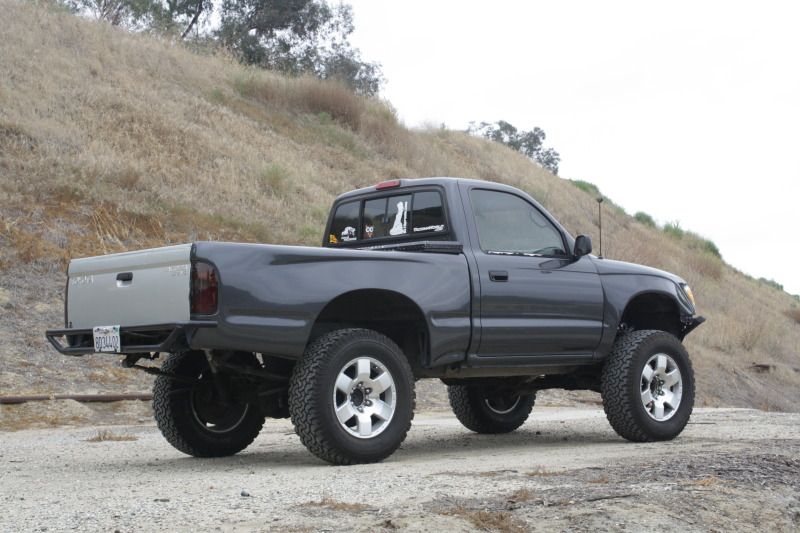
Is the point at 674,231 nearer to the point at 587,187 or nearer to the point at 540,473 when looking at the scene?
the point at 587,187

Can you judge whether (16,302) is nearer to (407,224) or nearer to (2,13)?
(407,224)

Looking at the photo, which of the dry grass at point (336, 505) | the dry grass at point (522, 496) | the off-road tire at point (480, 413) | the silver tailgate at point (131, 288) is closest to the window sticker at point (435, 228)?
the silver tailgate at point (131, 288)

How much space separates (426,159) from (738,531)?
86.5 feet

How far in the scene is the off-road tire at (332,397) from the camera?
6.95 m

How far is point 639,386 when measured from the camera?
29.2 ft

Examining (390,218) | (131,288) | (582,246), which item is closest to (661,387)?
(582,246)

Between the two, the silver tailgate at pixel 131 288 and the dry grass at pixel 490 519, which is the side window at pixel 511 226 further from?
the dry grass at pixel 490 519

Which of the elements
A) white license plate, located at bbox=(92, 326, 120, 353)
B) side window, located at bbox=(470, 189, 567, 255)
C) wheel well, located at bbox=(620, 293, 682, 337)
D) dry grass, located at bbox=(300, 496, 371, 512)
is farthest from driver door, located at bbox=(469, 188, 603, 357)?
dry grass, located at bbox=(300, 496, 371, 512)

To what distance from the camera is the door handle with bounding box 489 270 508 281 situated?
8.12m

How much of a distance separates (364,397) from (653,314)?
11.8 feet

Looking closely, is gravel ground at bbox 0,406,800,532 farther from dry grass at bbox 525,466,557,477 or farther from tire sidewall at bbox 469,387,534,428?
tire sidewall at bbox 469,387,534,428

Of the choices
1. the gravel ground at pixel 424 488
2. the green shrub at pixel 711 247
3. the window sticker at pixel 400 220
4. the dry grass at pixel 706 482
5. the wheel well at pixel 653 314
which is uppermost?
the green shrub at pixel 711 247

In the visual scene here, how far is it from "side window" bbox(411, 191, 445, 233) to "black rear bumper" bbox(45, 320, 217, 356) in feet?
7.49

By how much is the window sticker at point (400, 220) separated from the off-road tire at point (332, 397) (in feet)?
4.56
